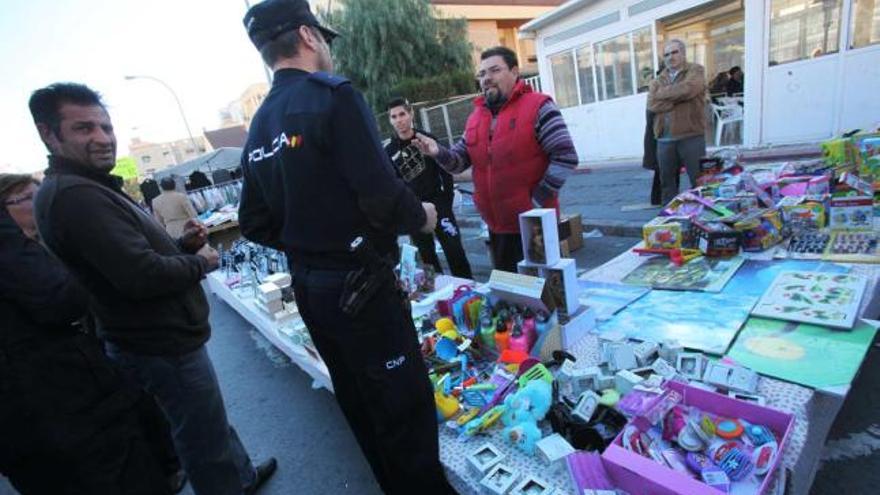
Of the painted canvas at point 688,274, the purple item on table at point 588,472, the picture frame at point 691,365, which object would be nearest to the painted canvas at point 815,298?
the painted canvas at point 688,274

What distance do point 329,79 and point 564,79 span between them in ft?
28.7

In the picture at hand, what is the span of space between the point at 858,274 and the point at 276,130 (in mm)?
2556

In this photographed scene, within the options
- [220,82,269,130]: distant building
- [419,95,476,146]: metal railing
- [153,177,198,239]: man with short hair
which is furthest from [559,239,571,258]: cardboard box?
[220,82,269,130]: distant building

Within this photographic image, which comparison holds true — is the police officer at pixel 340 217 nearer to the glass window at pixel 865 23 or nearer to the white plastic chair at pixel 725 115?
the glass window at pixel 865 23

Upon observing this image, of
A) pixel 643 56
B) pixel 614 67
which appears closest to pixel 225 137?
pixel 614 67

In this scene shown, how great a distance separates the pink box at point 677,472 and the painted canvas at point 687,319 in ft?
1.49

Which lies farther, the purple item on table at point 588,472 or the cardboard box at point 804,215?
the cardboard box at point 804,215

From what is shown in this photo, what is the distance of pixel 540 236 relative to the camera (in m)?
2.00

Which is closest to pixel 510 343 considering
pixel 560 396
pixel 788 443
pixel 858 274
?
pixel 560 396

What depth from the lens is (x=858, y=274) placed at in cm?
207

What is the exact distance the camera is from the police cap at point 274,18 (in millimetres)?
1283

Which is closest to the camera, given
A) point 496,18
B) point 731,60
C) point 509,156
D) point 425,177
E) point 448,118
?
point 509,156

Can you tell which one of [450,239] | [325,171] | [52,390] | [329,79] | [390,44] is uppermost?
[390,44]

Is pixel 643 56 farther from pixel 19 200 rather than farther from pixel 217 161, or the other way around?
pixel 217 161
